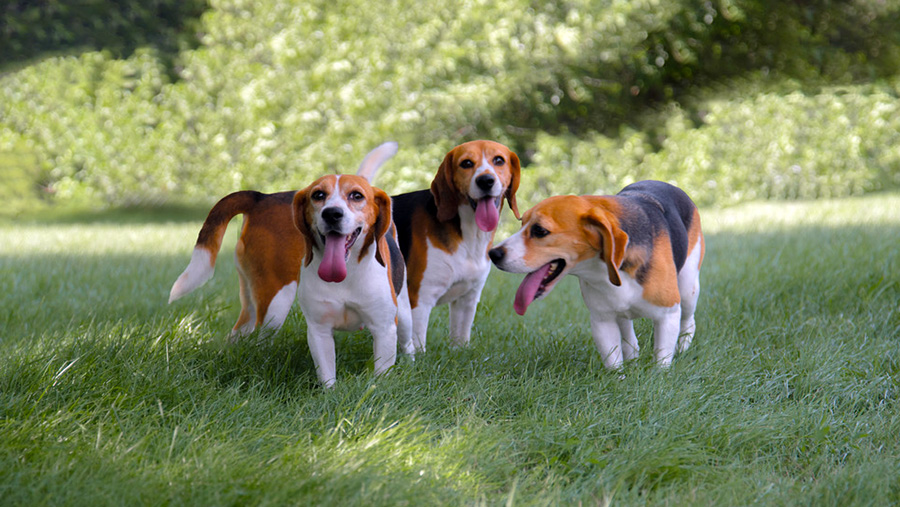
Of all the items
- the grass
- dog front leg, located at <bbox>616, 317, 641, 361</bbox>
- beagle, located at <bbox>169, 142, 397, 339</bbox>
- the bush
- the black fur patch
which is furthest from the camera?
the bush

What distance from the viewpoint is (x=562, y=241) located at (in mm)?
3357

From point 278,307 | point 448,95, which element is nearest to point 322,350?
point 278,307

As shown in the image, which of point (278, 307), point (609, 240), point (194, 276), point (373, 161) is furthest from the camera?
point (373, 161)

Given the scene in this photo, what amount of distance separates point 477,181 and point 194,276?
1.39 metres

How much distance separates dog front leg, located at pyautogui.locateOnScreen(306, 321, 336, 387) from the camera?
3.43 metres

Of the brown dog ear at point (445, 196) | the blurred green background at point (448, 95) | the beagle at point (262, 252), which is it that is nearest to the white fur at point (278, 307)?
the beagle at point (262, 252)

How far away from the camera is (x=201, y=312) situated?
5.01 meters

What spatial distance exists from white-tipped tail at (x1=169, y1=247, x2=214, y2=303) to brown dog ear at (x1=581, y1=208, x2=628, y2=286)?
5.60 ft

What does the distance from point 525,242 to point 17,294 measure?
13.5 feet

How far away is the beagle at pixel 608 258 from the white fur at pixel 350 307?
513 mm

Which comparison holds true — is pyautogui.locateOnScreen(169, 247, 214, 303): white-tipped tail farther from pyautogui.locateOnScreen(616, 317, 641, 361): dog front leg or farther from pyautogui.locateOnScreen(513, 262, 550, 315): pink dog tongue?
pyautogui.locateOnScreen(616, 317, 641, 361): dog front leg

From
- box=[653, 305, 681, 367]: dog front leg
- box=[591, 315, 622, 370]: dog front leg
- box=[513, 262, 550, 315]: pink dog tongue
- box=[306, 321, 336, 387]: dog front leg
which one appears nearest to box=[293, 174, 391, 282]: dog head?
box=[306, 321, 336, 387]: dog front leg

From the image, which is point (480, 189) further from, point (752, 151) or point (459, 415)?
point (752, 151)

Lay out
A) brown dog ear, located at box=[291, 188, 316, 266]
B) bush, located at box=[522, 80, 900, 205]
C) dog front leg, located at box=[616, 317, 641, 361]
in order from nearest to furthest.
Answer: brown dog ear, located at box=[291, 188, 316, 266] → dog front leg, located at box=[616, 317, 641, 361] → bush, located at box=[522, 80, 900, 205]
